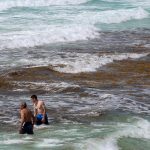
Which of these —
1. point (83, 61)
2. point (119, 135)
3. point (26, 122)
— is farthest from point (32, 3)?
point (119, 135)

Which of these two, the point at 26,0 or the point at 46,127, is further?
the point at 26,0

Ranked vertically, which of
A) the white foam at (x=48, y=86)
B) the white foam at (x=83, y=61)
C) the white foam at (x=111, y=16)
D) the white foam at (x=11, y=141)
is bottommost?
the white foam at (x=11, y=141)

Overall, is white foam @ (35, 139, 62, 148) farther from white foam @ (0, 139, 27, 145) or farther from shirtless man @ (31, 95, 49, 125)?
shirtless man @ (31, 95, 49, 125)

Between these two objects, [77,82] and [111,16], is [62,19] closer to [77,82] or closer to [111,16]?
[111,16]

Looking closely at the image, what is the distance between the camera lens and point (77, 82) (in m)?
26.5

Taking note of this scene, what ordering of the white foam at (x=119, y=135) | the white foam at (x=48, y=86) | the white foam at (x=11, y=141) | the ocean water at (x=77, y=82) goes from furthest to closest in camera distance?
1. the white foam at (x=48, y=86)
2. the ocean water at (x=77, y=82)
3. the white foam at (x=11, y=141)
4. the white foam at (x=119, y=135)

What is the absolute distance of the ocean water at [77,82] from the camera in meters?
18.0

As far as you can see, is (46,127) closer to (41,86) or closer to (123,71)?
(41,86)

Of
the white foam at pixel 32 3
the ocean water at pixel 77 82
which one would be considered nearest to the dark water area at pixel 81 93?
the ocean water at pixel 77 82

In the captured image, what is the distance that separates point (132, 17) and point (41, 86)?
38853 mm

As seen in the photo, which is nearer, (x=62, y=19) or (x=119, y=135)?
(x=119, y=135)

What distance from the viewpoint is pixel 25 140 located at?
17.6 m

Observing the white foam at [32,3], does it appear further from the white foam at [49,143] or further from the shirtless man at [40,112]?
the white foam at [49,143]

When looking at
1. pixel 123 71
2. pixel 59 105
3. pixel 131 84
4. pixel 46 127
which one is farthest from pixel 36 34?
pixel 46 127
